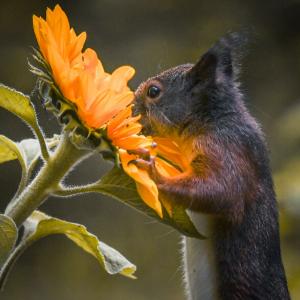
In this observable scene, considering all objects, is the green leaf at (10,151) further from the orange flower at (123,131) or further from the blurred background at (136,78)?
the blurred background at (136,78)

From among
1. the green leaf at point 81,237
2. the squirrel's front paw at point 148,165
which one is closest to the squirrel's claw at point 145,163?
the squirrel's front paw at point 148,165

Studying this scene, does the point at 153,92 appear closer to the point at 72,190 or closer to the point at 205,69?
the point at 205,69

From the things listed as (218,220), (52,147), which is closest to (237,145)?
(218,220)

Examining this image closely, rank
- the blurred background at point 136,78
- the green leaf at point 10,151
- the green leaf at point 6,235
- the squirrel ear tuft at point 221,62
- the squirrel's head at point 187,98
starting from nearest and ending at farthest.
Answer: the green leaf at point 6,235 → the green leaf at point 10,151 → the squirrel ear tuft at point 221,62 → the squirrel's head at point 187,98 → the blurred background at point 136,78

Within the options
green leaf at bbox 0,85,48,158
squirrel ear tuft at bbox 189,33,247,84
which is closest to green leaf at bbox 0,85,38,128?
green leaf at bbox 0,85,48,158

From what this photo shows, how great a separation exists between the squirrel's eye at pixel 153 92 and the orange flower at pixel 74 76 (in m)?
0.55

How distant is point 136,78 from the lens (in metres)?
3.57

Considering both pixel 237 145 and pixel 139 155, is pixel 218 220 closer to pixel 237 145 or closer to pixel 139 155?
pixel 237 145

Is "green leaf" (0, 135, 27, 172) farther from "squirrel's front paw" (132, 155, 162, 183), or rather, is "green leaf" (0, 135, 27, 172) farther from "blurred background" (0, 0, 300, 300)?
"blurred background" (0, 0, 300, 300)

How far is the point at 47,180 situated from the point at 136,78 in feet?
8.84

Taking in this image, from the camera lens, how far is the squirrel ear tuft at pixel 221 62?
124cm

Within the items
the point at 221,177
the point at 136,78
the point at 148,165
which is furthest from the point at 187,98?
the point at 136,78

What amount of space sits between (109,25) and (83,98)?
11.2ft

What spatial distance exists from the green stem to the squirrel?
0.26 metres
